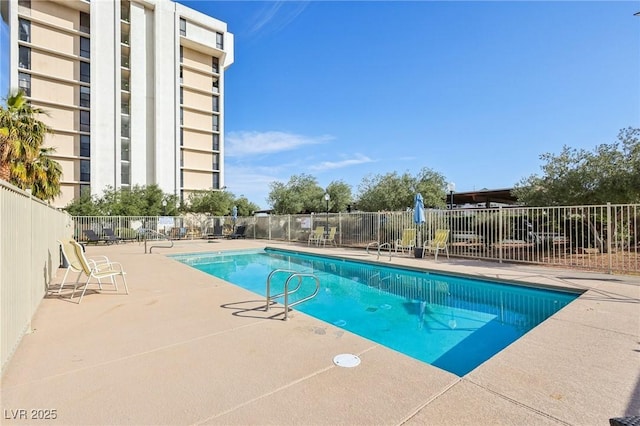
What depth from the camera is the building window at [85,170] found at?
29.5 meters

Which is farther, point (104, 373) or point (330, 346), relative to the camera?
point (330, 346)

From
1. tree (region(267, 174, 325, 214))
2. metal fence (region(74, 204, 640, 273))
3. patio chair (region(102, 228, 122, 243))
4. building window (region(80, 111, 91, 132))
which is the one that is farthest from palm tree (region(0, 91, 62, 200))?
building window (region(80, 111, 91, 132))

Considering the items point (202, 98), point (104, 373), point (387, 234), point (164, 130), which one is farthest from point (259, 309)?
point (202, 98)

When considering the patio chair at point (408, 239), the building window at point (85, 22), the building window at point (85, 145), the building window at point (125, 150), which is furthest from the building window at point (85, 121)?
the patio chair at point (408, 239)

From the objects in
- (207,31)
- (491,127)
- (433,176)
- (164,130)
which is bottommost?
(433,176)

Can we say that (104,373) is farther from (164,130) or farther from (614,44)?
(164,130)

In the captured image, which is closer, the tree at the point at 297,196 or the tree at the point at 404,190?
the tree at the point at 404,190

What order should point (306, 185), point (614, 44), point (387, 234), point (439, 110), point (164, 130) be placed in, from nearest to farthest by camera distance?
Answer: point (614, 44), point (387, 234), point (439, 110), point (306, 185), point (164, 130)

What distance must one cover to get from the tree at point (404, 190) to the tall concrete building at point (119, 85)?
24.1 metres

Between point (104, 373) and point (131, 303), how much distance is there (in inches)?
103

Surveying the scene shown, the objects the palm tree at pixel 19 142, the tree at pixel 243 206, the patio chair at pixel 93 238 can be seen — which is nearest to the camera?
the palm tree at pixel 19 142

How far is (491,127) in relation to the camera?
15852 millimetres

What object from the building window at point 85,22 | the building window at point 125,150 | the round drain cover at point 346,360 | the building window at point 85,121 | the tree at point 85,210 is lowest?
the round drain cover at point 346,360

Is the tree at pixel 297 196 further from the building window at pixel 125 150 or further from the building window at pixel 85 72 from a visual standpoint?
the building window at pixel 85 72
